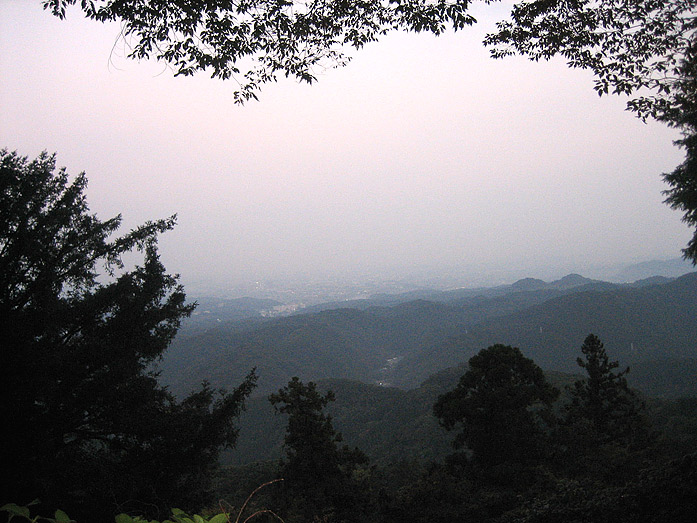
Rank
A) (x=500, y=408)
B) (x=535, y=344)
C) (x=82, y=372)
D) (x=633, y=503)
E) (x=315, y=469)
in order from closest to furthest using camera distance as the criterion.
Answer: (x=633, y=503)
(x=82, y=372)
(x=315, y=469)
(x=500, y=408)
(x=535, y=344)

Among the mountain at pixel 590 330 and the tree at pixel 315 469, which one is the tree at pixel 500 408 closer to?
the tree at pixel 315 469

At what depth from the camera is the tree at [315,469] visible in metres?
14.1

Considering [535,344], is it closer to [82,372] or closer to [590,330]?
[590,330]

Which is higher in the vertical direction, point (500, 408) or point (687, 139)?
point (687, 139)

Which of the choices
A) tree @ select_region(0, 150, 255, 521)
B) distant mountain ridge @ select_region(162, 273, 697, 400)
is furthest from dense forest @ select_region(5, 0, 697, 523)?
distant mountain ridge @ select_region(162, 273, 697, 400)

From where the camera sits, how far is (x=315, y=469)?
15492 millimetres

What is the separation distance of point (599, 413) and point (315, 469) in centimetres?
1642

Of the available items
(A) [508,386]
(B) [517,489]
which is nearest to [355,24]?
(B) [517,489]

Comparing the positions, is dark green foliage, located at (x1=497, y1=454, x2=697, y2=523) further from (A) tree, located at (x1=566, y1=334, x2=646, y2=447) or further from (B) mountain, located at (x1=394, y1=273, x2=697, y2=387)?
(B) mountain, located at (x1=394, y1=273, x2=697, y2=387)

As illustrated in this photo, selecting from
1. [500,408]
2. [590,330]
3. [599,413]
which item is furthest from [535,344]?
[500,408]

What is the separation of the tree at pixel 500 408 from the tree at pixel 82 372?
12787 millimetres

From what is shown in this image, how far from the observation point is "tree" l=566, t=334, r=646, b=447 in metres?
17.0

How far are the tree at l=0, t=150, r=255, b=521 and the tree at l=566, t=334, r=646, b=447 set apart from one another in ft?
56.0

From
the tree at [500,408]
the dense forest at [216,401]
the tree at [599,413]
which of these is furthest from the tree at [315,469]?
the tree at [599,413]
